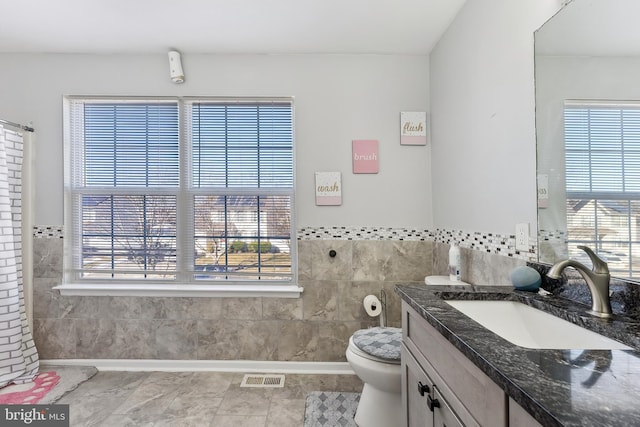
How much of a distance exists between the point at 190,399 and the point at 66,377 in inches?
37.9

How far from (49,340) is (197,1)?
2596 mm

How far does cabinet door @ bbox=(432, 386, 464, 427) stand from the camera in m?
0.79

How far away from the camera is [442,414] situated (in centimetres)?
87

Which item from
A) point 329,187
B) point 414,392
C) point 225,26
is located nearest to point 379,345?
point 414,392

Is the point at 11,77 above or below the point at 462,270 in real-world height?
above

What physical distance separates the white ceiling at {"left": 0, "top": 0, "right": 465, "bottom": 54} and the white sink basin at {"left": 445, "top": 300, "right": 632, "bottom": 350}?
5.60 feet

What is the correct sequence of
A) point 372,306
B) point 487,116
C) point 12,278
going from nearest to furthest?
1. point 487,116
2. point 12,278
3. point 372,306

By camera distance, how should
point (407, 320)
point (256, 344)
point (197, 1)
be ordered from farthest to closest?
point (256, 344) → point (197, 1) → point (407, 320)

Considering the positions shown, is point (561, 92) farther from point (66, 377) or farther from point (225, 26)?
point (66, 377)

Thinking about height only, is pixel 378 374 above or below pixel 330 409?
above

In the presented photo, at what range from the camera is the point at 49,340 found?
2.31 metres

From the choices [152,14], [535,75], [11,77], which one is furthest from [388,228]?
[11,77]

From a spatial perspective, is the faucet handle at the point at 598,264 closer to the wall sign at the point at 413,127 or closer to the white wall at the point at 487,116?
the white wall at the point at 487,116

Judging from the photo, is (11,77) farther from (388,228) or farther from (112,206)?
(388,228)
